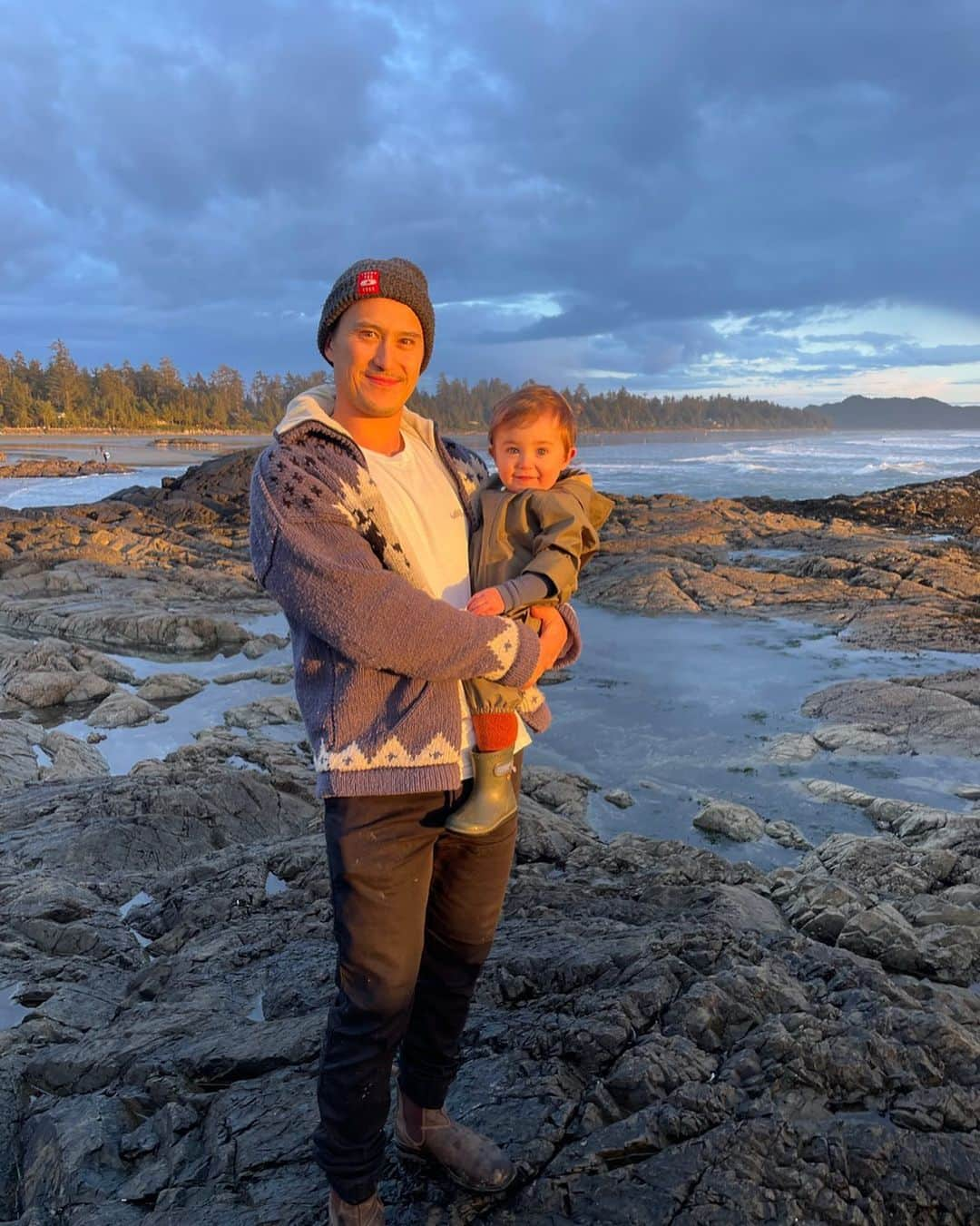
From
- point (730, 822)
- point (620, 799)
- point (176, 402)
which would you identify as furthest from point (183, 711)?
point (176, 402)

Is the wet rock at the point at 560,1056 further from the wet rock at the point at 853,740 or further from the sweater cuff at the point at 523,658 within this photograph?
the wet rock at the point at 853,740

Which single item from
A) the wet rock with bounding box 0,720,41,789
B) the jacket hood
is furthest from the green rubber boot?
the wet rock with bounding box 0,720,41,789

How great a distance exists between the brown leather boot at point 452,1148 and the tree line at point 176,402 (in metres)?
73.0

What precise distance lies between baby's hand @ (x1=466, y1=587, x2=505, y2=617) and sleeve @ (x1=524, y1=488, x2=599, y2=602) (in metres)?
0.15

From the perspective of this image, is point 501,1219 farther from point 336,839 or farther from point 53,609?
point 53,609

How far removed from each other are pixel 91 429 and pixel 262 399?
121 feet

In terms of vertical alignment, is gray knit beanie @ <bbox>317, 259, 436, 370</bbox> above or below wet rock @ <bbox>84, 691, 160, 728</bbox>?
above

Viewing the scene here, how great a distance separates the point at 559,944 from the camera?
328 centimetres

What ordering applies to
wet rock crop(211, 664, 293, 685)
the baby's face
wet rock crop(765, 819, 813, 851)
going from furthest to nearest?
wet rock crop(211, 664, 293, 685) < wet rock crop(765, 819, 813, 851) < the baby's face

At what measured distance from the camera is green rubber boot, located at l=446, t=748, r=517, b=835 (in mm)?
2100

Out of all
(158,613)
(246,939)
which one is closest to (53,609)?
(158,613)

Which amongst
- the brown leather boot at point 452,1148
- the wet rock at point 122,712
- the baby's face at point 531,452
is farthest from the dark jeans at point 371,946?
the wet rock at point 122,712

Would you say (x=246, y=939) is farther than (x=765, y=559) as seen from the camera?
No

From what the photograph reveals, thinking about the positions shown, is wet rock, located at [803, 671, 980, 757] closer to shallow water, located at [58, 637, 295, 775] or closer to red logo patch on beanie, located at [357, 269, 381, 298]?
shallow water, located at [58, 637, 295, 775]
